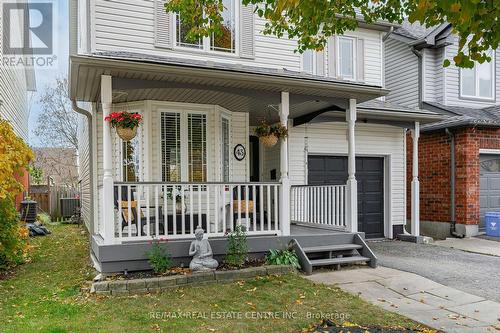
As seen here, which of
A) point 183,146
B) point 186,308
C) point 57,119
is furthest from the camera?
point 57,119

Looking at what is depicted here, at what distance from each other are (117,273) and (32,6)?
1405cm

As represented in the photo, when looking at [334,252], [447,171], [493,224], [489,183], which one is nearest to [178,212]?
[334,252]


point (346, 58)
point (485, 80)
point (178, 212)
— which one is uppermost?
point (346, 58)

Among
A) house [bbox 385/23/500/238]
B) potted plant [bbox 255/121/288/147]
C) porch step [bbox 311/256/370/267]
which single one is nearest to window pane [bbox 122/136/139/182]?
potted plant [bbox 255/121/288/147]

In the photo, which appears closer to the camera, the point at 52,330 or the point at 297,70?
the point at 52,330

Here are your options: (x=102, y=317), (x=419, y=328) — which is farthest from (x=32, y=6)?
(x=419, y=328)

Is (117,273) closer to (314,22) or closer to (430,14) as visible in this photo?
(314,22)

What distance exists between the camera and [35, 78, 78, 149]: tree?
24625mm

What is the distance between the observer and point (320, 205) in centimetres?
848

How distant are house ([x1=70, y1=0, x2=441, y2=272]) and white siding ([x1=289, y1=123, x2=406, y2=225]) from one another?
3 cm

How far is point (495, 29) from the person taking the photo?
368 cm

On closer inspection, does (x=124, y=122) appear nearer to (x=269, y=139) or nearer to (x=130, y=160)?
(x=130, y=160)

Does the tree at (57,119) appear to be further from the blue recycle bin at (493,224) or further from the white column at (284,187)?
the blue recycle bin at (493,224)

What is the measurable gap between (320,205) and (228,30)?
4.44 m
